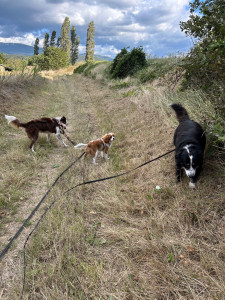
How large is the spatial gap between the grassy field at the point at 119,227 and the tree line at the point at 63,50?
28647 millimetres

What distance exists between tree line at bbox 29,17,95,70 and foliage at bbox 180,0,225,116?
2790cm

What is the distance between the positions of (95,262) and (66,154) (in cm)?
398

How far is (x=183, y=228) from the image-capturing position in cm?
282

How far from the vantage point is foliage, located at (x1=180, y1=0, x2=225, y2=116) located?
138 inches

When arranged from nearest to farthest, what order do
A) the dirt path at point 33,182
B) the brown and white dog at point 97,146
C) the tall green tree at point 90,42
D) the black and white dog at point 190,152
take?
the dirt path at point 33,182 → the black and white dog at point 190,152 → the brown and white dog at point 97,146 → the tall green tree at point 90,42

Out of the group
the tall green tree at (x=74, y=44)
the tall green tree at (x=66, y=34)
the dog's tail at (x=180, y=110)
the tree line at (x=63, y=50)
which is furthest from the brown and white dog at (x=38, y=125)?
the tall green tree at (x=74, y=44)

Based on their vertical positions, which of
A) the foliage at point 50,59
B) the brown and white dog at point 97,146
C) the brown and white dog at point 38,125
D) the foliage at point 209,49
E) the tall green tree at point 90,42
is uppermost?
the tall green tree at point 90,42

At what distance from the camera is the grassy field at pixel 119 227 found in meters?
2.16

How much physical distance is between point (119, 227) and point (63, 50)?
203 ft

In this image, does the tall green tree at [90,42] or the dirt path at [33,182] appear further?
the tall green tree at [90,42]

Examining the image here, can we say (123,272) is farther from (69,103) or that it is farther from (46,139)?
(69,103)

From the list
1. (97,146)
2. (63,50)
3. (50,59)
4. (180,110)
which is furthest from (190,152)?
(63,50)

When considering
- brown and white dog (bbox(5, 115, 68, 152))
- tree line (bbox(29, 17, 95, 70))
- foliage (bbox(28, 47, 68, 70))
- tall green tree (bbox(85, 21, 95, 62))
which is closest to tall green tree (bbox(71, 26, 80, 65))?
tree line (bbox(29, 17, 95, 70))

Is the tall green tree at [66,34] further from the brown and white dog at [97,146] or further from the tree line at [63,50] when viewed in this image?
the brown and white dog at [97,146]
